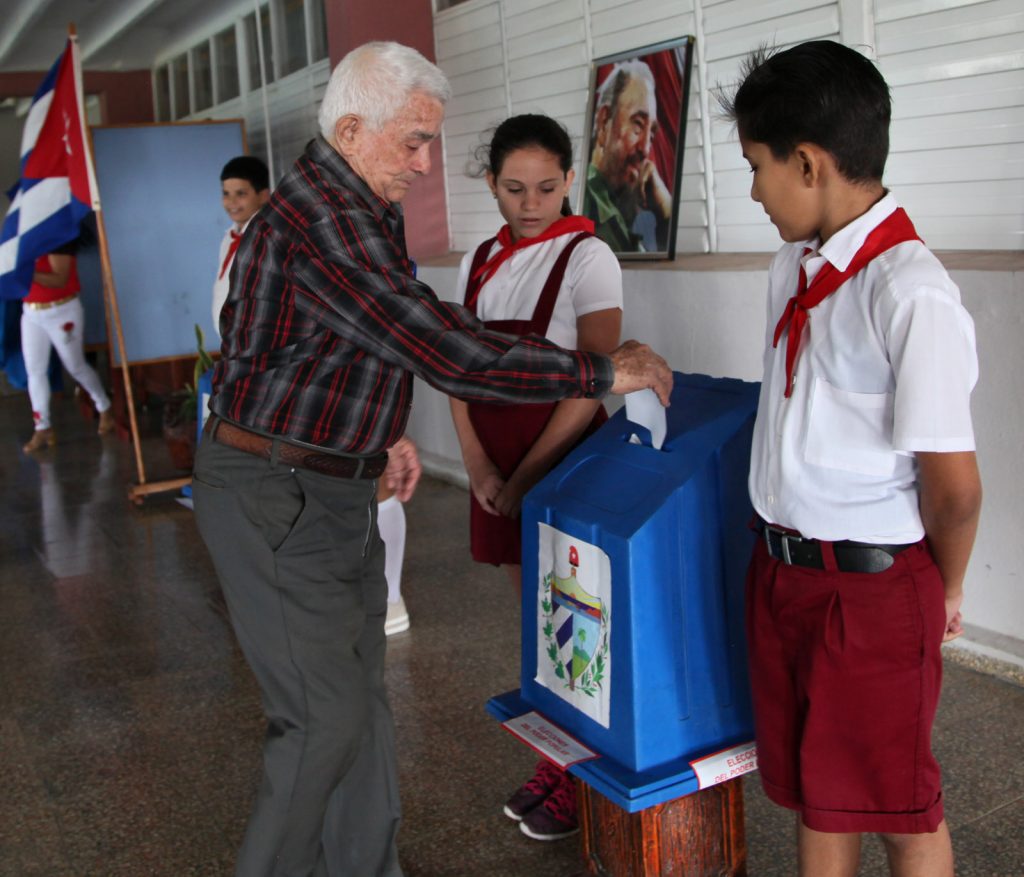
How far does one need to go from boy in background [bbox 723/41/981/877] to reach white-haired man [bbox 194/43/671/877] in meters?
0.33

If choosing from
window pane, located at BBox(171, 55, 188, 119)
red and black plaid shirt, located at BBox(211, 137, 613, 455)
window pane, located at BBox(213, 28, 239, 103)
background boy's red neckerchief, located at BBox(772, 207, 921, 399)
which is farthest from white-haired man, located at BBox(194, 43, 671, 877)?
window pane, located at BBox(171, 55, 188, 119)

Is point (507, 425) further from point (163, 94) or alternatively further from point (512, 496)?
point (163, 94)

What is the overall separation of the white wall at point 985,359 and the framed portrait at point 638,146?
1.12 feet

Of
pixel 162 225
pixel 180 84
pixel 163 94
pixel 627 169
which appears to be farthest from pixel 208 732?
pixel 163 94

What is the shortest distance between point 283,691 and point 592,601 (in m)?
0.54

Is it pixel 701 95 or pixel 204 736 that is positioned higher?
pixel 701 95

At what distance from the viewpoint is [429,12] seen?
550 centimetres

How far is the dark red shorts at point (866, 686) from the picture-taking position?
1516mm

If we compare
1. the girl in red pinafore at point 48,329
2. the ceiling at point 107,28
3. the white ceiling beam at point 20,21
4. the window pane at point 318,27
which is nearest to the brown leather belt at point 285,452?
the window pane at point 318,27

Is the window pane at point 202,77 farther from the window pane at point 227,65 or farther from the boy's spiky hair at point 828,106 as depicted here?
the boy's spiky hair at point 828,106

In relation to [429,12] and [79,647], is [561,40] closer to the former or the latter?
[429,12]

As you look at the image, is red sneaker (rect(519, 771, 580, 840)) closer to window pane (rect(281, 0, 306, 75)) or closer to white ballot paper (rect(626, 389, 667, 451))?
white ballot paper (rect(626, 389, 667, 451))

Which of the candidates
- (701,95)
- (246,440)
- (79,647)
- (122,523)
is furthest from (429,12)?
(246,440)

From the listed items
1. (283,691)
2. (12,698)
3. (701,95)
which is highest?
(701,95)
